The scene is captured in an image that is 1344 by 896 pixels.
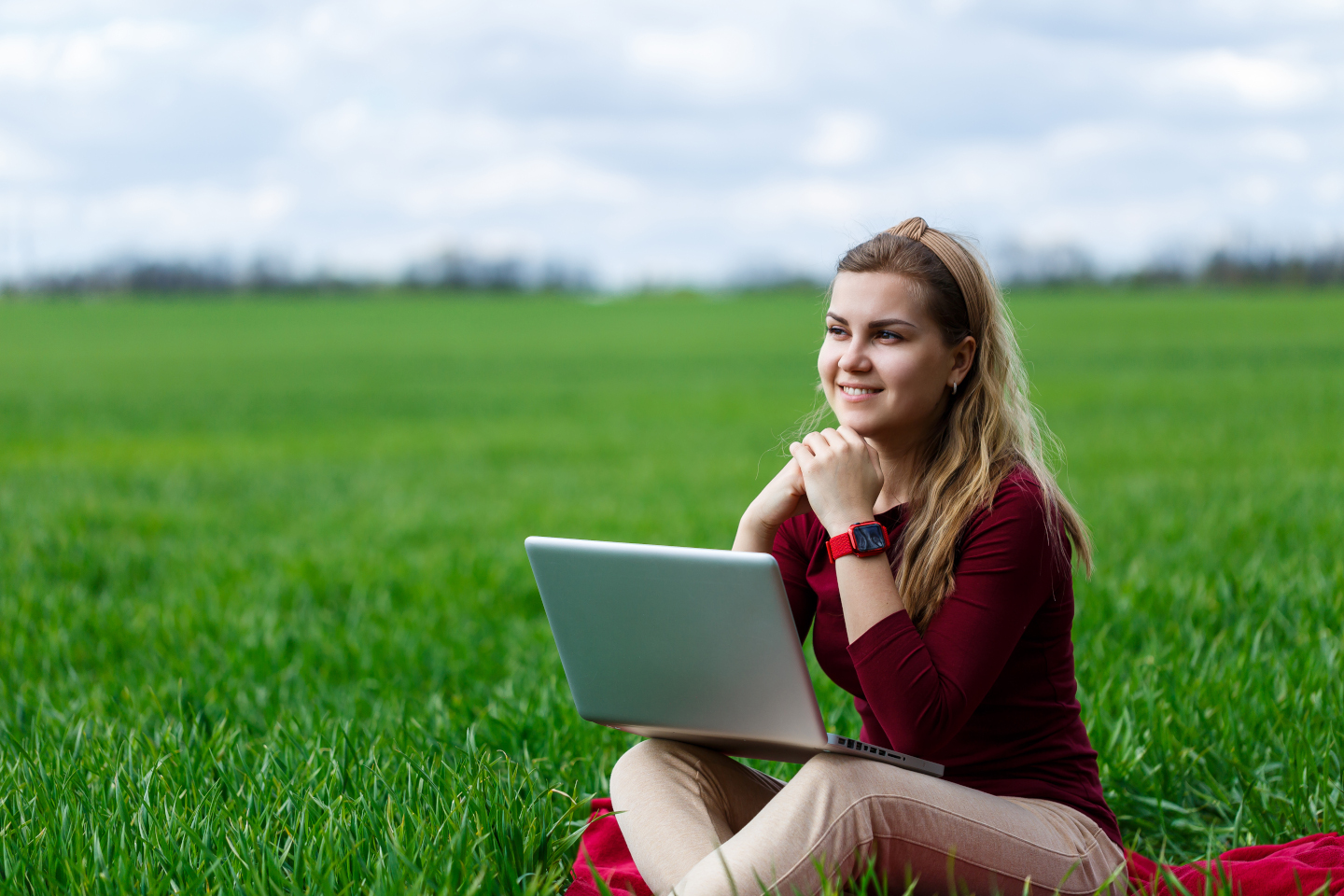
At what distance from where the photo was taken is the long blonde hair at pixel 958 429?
8.16 ft

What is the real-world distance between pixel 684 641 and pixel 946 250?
104 centimetres

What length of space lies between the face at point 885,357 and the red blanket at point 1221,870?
1.08 meters

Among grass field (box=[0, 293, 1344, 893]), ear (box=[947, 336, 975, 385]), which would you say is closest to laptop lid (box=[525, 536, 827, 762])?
grass field (box=[0, 293, 1344, 893])

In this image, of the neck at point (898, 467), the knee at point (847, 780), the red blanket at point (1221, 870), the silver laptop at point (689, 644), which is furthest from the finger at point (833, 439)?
the red blanket at point (1221, 870)

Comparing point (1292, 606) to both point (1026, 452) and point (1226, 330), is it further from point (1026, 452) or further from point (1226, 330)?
point (1226, 330)

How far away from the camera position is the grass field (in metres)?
2.73

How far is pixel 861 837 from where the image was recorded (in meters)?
2.28

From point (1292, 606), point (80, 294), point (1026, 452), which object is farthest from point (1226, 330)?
point (80, 294)

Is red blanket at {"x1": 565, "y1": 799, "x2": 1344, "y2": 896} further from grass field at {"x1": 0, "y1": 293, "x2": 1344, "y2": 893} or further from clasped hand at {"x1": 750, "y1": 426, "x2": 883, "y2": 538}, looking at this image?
clasped hand at {"x1": 750, "y1": 426, "x2": 883, "y2": 538}

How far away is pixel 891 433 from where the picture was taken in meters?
2.65

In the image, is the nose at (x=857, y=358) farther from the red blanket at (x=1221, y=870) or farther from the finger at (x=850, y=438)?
the red blanket at (x=1221, y=870)

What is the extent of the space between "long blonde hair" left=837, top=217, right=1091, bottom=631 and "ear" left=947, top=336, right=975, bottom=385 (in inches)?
0.6

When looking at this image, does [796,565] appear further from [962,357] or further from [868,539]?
[962,357]

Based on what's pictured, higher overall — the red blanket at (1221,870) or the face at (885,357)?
the face at (885,357)
